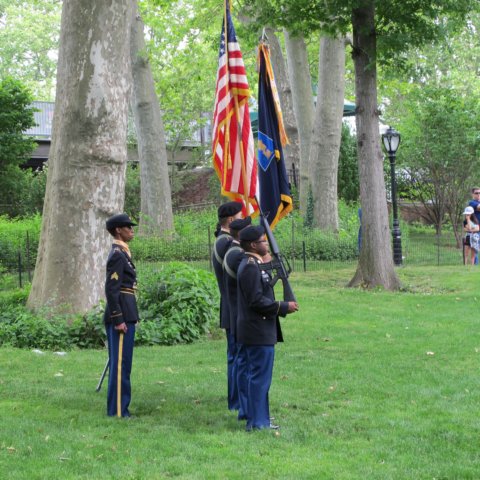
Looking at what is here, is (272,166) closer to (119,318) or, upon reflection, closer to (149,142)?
(119,318)

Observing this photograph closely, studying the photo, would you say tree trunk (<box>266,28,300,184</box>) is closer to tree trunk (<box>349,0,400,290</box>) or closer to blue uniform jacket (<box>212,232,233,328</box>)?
tree trunk (<box>349,0,400,290</box>)

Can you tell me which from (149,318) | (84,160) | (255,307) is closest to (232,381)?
(255,307)

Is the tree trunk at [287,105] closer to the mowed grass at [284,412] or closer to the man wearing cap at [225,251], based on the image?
the mowed grass at [284,412]

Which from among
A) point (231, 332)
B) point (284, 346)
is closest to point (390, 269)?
point (284, 346)

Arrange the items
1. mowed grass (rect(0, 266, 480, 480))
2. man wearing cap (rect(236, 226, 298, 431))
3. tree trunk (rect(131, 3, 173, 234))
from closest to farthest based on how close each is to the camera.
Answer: mowed grass (rect(0, 266, 480, 480)) < man wearing cap (rect(236, 226, 298, 431)) < tree trunk (rect(131, 3, 173, 234))

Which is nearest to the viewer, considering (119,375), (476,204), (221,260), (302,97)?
(119,375)

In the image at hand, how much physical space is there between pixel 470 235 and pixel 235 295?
14.5 meters

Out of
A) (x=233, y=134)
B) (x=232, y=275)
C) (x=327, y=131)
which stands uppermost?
(x=327, y=131)

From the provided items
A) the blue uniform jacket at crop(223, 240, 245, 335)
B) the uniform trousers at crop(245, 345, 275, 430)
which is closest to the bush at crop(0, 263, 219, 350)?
the blue uniform jacket at crop(223, 240, 245, 335)

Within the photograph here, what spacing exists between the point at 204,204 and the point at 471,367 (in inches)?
1080

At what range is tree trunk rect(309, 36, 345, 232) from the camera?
2555 centimetres

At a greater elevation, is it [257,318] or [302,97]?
[302,97]

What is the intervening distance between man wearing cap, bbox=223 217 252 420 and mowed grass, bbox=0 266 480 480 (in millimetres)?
270

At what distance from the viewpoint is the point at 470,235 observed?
70.5 feet
